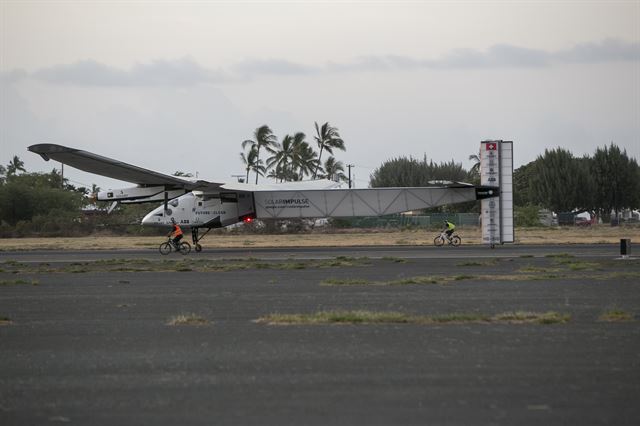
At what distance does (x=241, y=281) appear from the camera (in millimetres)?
22266

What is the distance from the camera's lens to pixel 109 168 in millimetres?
40156

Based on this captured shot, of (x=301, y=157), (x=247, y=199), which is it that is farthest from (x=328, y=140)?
(x=247, y=199)

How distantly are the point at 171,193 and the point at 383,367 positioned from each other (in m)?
35.2

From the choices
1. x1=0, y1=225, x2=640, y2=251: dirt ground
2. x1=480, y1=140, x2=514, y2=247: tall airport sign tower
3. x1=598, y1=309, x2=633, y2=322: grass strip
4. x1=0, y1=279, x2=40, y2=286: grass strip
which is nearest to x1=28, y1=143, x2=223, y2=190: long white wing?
x1=0, y1=225, x2=640, y2=251: dirt ground

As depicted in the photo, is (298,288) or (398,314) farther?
(298,288)

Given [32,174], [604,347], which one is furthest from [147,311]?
[32,174]

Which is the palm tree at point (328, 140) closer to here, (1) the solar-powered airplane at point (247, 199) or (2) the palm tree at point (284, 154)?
(2) the palm tree at point (284, 154)

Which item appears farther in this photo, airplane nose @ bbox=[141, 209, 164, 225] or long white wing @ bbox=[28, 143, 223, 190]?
airplane nose @ bbox=[141, 209, 164, 225]

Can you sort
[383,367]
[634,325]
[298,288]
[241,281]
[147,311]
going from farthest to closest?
1. [241,281]
2. [298,288]
3. [147,311]
4. [634,325]
5. [383,367]

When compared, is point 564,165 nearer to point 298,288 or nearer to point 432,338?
point 298,288

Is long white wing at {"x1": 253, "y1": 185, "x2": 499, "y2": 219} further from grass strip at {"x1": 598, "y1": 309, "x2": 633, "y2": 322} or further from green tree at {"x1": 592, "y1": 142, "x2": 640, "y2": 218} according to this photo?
green tree at {"x1": 592, "y1": 142, "x2": 640, "y2": 218}

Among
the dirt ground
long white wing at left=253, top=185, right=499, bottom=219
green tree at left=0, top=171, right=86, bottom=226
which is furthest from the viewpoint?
green tree at left=0, top=171, right=86, bottom=226

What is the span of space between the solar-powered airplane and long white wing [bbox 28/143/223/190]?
5 cm

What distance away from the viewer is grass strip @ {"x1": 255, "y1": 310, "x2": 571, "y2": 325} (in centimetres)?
1334
